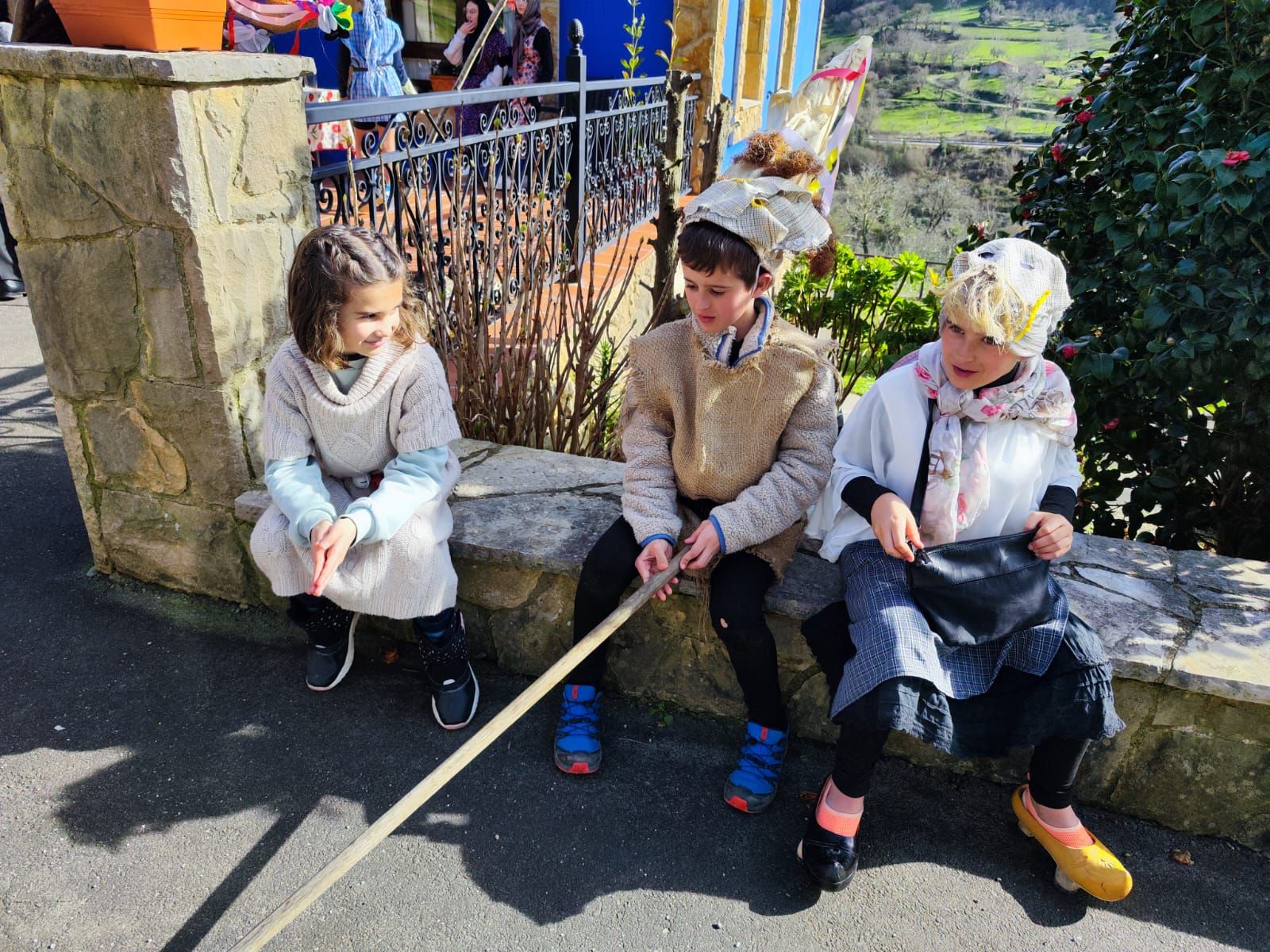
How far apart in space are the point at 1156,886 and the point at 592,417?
97.2 inches

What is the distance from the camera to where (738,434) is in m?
1.99

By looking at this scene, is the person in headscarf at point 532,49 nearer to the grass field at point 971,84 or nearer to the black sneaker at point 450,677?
the black sneaker at point 450,677

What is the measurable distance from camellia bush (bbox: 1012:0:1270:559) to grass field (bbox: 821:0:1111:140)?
12.2m

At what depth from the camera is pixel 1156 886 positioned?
1848 millimetres

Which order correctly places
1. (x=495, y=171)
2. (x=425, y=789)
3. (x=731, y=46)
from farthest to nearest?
(x=731, y=46)
(x=495, y=171)
(x=425, y=789)

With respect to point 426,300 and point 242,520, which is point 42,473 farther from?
point 426,300

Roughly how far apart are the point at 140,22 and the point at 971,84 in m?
15.5

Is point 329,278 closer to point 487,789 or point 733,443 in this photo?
point 733,443

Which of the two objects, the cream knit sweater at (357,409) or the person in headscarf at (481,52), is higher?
the person in headscarf at (481,52)

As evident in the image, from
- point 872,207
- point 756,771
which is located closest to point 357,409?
point 756,771

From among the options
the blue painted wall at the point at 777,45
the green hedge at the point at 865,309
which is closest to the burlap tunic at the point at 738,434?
the green hedge at the point at 865,309

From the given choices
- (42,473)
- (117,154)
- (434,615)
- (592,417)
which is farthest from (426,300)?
(42,473)

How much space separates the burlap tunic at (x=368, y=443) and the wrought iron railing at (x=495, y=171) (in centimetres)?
70

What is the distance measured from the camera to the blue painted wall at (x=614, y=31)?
8.23 meters
